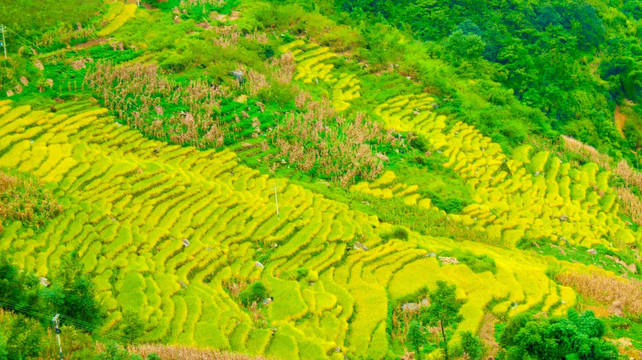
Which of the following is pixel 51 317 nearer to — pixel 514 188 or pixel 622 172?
pixel 514 188

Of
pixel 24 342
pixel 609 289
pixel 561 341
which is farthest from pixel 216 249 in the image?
pixel 609 289

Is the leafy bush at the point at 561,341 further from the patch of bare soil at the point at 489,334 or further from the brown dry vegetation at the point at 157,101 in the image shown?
the brown dry vegetation at the point at 157,101

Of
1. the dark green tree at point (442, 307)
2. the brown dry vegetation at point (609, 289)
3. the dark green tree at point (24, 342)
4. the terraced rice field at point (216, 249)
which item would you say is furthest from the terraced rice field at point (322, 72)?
the dark green tree at point (24, 342)

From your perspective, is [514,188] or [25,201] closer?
[25,201]

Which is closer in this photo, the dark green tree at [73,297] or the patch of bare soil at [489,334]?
the dark green tree at [73,297]

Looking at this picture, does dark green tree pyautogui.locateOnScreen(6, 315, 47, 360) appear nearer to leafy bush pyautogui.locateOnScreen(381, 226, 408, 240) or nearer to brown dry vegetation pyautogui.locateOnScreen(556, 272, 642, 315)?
leafy bush pyautogui.locateOnScreen(381, 226, 408, 240)

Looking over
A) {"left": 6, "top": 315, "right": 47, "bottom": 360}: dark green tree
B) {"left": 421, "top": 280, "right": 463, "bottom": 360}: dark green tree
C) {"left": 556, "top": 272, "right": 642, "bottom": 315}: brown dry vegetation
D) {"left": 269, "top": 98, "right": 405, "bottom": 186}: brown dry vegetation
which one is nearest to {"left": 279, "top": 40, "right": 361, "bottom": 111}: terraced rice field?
{"left": 269, "top": 98, "right": 405, "bottom": 186}: brown dry vegetation
